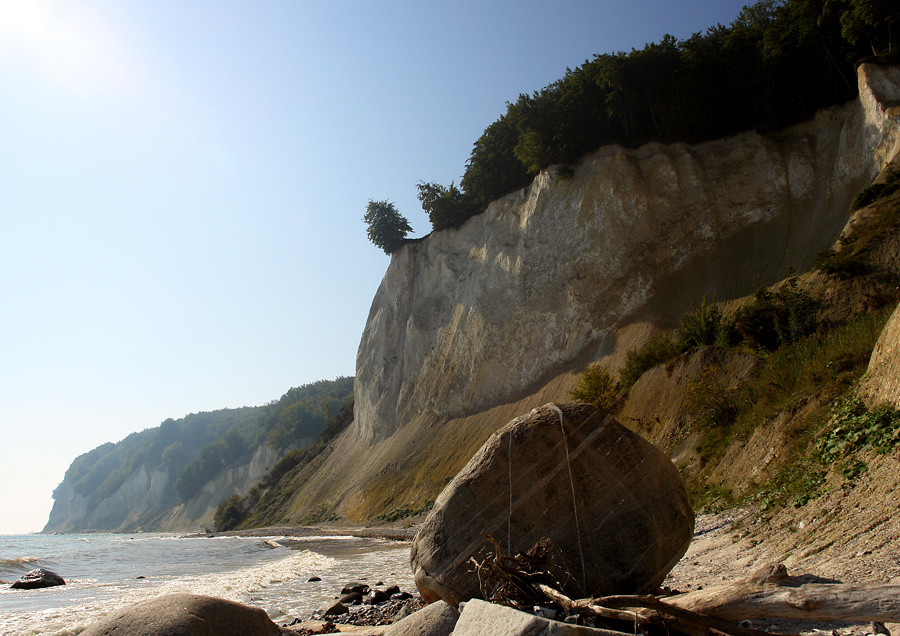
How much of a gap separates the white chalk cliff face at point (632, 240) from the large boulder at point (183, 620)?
29493 millimetres

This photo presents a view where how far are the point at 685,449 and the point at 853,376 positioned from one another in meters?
7.79

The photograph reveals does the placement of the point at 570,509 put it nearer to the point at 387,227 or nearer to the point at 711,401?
the point at 711,401

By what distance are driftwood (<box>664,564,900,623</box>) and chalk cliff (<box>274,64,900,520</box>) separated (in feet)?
81.1

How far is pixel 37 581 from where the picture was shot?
15.6 meters

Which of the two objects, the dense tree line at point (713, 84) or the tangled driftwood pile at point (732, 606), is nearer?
the tangled driftwood pile at point (732, 606)

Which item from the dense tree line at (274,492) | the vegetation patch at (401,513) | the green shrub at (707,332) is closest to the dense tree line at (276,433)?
the dense tree line at (274,492)

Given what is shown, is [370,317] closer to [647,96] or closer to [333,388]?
[647,96]

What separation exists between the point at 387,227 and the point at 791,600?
52.8 m

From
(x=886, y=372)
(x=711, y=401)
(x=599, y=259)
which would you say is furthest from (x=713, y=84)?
(x=886, y=372)

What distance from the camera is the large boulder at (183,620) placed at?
5.18 metres

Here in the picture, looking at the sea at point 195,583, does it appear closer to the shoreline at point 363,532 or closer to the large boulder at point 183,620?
the large boulder at point 183,620

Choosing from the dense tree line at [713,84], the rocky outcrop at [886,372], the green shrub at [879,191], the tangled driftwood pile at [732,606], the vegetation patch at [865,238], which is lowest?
the tangled driftwood pile at [732,606]

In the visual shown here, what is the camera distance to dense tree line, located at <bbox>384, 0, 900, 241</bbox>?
30.6 meters

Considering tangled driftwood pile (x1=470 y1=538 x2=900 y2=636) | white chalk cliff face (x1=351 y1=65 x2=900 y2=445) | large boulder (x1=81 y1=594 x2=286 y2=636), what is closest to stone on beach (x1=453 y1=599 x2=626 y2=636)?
tangled driftwood pile (x1=470 y1=538 x2=900 y2=636)
